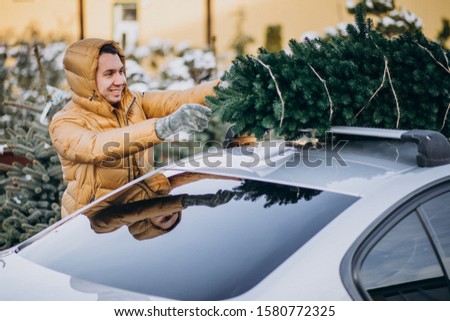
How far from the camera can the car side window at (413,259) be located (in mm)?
2412

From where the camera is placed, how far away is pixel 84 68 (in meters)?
4.30

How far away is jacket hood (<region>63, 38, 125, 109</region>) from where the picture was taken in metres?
4.27

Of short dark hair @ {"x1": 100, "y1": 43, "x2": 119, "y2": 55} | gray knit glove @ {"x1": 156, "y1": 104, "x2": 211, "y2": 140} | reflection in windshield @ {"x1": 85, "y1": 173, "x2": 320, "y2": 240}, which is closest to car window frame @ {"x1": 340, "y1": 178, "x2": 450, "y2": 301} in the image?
reflection in windshield @ {"x1": 85, "y1": 173, "x2": 320, "y2": 240}

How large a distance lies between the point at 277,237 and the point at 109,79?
2.08 meters

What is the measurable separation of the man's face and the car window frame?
86.3 inches

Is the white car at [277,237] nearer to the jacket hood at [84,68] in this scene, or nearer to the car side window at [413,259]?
the car side window at [413,259]

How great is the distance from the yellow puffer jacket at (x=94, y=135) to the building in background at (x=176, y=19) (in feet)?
15.0

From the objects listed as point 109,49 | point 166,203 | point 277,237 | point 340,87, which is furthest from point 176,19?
point 277,237

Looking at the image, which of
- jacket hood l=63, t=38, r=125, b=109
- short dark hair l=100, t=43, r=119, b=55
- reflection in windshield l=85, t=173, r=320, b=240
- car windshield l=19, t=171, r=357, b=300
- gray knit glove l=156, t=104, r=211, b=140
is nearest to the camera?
car windshield l=19, t=171, r=357, b=300

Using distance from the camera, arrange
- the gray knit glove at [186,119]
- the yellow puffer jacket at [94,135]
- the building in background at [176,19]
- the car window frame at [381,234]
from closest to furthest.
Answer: the car window frame at [381,234]
the gray knit glove at [186,119]
the yellow puffer jacket at [94,135]
the building in background at [176,19]

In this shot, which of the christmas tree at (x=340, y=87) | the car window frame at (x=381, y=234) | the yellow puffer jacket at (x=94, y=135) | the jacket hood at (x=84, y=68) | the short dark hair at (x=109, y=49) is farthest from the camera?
the short dark hair at (x=109, y=49)

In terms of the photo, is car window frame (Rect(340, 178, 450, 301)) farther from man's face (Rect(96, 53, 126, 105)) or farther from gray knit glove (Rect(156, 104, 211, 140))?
man's face (Rect(96, 53, 126, 105))

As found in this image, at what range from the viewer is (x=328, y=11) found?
904 cm

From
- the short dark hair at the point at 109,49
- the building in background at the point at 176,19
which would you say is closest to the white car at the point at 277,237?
the short dark hair at the point at 109,49
